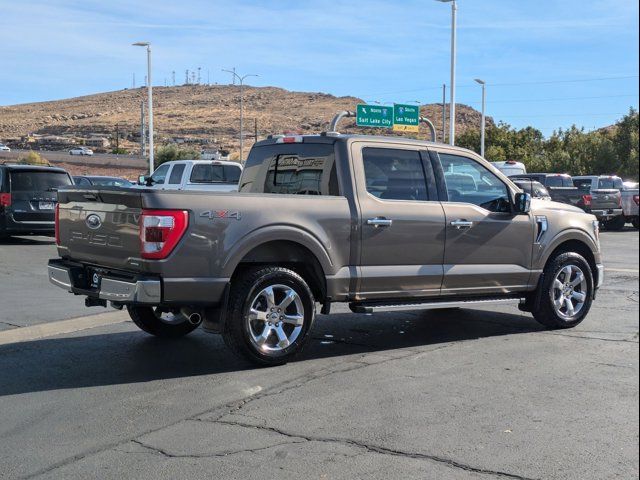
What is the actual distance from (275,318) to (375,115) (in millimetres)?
31026

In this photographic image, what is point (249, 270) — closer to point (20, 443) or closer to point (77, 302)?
point (20, 443)

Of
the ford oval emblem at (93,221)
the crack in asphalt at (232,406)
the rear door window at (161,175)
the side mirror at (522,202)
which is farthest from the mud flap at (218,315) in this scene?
the rear door window at (161,175)

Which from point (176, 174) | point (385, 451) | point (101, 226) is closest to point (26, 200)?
point (176, 174)

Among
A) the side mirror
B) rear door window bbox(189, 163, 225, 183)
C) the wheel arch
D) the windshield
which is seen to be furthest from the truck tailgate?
rear door window bbox(189, 163, 225, 183)

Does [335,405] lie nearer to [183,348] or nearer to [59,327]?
[183,348]

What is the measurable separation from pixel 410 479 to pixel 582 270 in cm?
504

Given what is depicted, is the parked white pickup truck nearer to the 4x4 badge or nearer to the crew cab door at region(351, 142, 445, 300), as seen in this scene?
the crew cab door at region(351, 142, 445, 300)

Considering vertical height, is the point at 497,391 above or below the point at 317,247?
below

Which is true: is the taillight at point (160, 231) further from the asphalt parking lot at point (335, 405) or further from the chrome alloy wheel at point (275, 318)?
the asphalt parking lot at point (335, 405)

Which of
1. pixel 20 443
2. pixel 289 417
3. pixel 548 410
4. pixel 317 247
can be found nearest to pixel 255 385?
pixel 289 417

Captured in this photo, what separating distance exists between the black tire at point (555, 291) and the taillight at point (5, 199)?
42.5 ft

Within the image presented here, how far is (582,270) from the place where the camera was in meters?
8.44

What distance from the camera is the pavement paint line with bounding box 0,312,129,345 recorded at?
7758mm

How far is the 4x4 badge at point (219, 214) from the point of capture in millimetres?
6137
